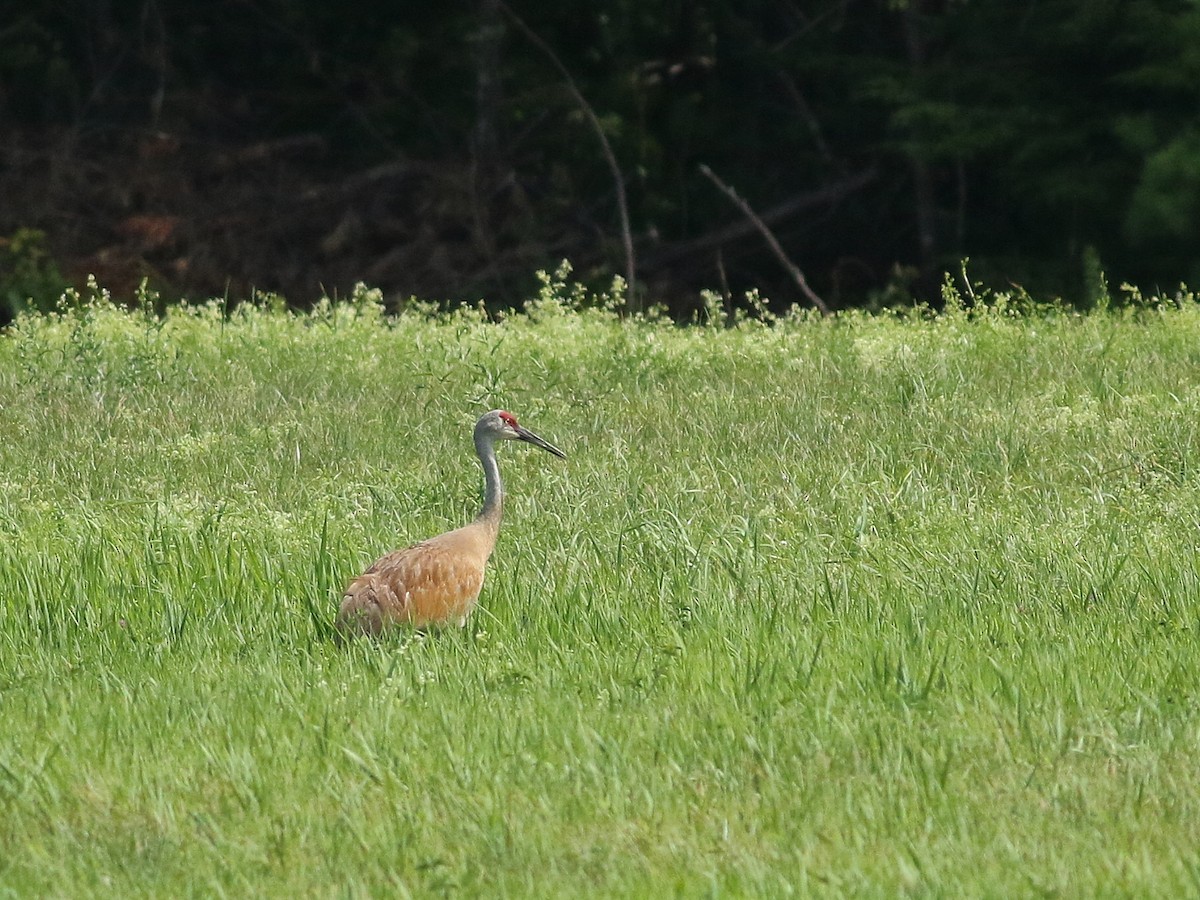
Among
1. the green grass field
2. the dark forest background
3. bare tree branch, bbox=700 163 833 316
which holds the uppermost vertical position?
the dark forest background

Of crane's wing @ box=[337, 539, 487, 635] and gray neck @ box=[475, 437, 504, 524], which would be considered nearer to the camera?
crane's wing @ box=[337, 539, 487, 635]

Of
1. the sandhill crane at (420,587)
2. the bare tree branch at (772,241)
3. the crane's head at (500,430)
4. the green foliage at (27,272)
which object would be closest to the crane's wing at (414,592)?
the sandhill crane at (420,587)

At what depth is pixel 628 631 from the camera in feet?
22.7

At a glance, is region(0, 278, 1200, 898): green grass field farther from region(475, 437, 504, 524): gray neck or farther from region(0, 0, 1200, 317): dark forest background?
region(0, 0, 1200, 317): dark forest background

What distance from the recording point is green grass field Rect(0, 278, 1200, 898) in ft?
16.1

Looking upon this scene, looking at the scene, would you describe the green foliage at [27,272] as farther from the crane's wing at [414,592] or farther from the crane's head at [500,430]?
the crane's wing at [414,592]

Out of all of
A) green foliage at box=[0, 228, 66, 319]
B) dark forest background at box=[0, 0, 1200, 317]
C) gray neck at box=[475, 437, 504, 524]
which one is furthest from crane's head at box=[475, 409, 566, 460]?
green foliage at box=[0, 228, 66, 319]

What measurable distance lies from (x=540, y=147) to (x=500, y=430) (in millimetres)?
17096

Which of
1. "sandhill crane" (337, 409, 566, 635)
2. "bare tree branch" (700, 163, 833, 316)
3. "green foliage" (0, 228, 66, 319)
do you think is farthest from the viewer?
"green foliage" (0, 228, 66, 319)

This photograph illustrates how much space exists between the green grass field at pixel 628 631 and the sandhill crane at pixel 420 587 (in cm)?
12

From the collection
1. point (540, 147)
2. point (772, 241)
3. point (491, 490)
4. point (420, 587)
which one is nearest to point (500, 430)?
point (491, 490)

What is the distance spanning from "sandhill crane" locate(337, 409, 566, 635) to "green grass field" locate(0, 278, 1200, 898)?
12 cm

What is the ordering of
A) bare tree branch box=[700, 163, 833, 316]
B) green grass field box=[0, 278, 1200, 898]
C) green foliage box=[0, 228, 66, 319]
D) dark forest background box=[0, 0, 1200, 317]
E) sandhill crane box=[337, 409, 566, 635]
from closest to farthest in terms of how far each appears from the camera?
green grass field box=[0, 278, 1200, 898]
sandhill crane box=[337, 409, 566, 635]
bare tree branch box=[700, 163, 833, 316]
dark forest background box=[0, 0, 1200, 317]
green foliage box=[0, 228, 66, 319]

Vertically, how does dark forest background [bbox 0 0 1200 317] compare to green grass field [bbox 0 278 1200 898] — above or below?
above
